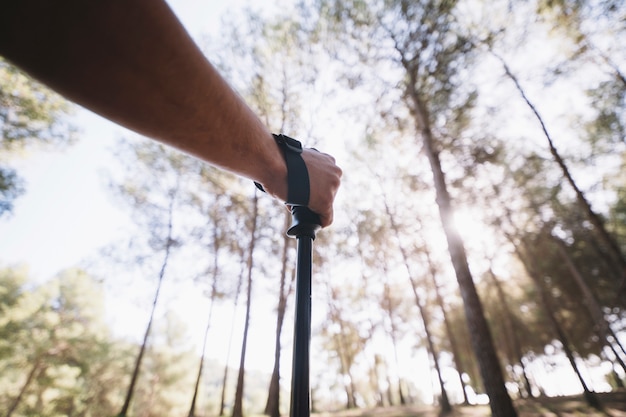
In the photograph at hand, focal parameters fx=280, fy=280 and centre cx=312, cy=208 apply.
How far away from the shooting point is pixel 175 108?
2.18 feet

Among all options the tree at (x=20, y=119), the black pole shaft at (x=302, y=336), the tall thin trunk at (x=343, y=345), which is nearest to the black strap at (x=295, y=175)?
the black pole shaft at (x=302, y=336)

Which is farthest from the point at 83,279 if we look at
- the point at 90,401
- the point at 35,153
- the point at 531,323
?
the point at 531,323

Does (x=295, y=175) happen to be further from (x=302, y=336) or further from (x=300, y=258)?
(x=302, y=336)

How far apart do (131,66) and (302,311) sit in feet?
2.26

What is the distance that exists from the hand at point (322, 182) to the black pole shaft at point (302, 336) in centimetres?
18

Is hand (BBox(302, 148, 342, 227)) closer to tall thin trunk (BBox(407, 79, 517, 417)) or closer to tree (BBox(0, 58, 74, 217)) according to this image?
tall thin trunk (BBox(407, 79, 517, 417))

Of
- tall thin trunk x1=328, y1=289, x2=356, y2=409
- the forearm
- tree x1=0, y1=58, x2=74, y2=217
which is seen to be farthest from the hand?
tall thin trunk x1=328, y1=289, x2=356, y2=409

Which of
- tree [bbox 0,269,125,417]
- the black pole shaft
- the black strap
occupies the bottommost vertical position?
the black pole shaft

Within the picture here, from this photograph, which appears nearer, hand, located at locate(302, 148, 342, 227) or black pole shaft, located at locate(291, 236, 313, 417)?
black pole shaft, located at locate(291, 236, 313, 417)

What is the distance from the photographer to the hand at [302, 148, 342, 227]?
3.29ft

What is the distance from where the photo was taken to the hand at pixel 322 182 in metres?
1.00

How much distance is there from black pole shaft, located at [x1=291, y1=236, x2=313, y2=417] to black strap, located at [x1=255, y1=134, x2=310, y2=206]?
0.16m

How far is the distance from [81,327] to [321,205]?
33358 millimetres

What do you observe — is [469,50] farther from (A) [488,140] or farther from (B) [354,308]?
(B) [354,308]
